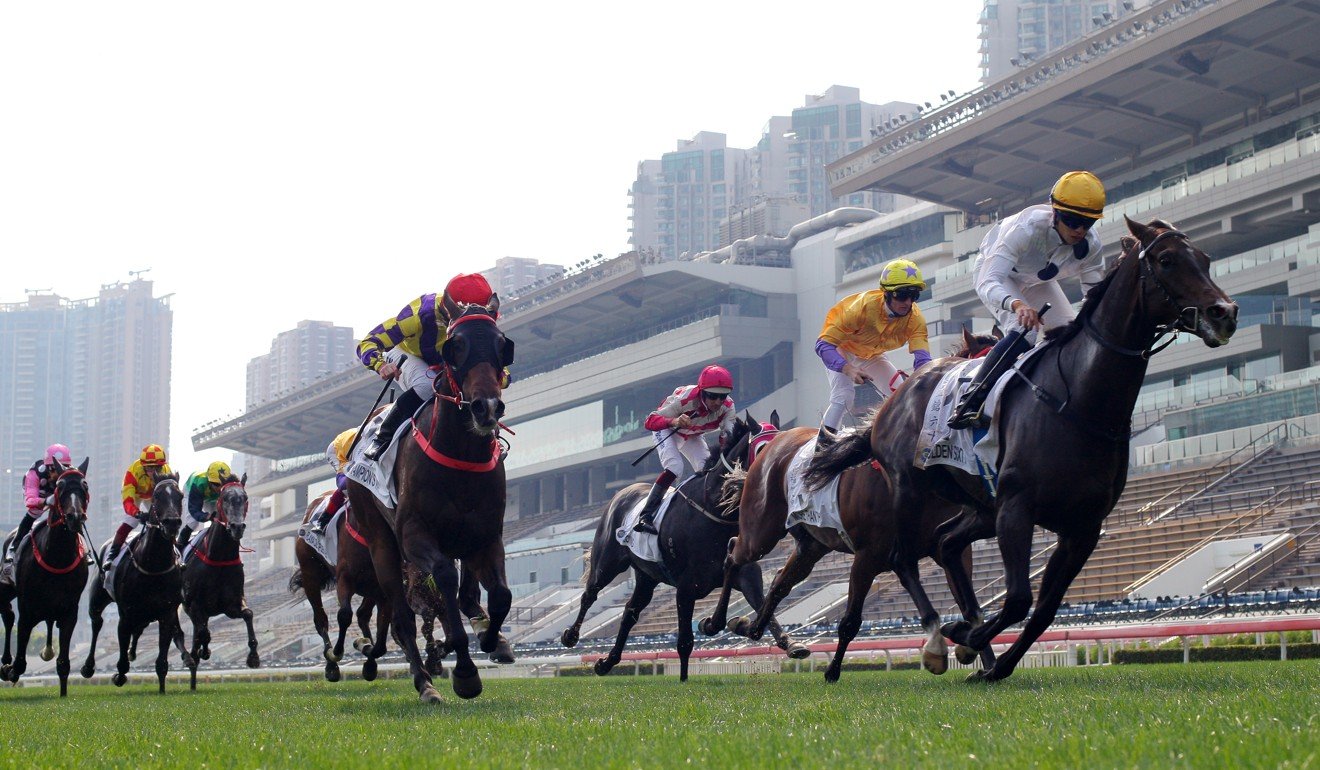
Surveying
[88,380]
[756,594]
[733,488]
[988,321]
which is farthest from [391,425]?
[88,380]

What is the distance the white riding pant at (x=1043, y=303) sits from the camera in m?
8.75

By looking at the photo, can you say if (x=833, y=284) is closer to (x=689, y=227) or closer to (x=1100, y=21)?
(x=1100, y=21)

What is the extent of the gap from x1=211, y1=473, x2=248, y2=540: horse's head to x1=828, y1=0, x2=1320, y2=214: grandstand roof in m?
32.7

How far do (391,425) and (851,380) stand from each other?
4367 mm

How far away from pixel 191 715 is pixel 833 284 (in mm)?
57819

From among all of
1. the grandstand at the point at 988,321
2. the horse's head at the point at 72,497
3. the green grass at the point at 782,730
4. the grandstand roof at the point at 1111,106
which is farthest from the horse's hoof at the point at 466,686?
the grandstand roof at the point at 1111,106

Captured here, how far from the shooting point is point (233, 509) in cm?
1653

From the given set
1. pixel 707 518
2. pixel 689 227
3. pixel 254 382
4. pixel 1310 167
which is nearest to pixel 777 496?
pixel 707 518

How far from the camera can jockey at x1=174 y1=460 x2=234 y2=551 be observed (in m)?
17.7

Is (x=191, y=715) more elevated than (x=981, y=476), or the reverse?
(x=981, y=476)

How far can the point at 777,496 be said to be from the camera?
12.4 m

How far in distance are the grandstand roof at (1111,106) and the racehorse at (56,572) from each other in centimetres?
3481

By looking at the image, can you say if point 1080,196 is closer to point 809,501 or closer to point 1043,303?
point 1043,303

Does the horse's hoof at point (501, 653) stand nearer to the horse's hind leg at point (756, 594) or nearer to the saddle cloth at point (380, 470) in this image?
the saddle cloth at point (380, 470)
